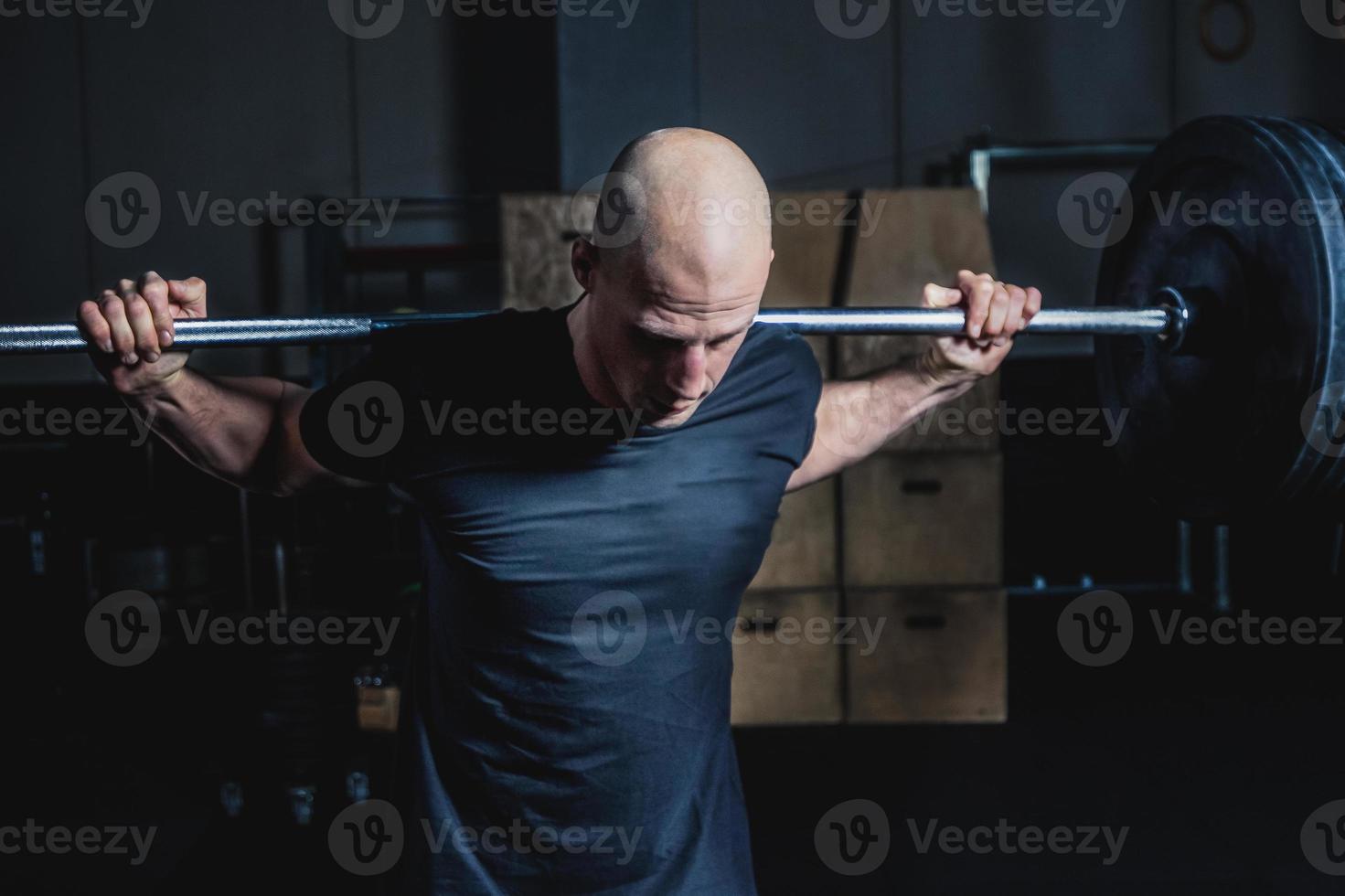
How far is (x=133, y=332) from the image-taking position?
3.83ft

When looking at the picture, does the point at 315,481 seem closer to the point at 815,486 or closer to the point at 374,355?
the point at 374,355

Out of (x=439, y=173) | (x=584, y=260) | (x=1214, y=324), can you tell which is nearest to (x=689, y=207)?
(x=584, y=260)

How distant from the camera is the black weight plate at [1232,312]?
1.38 metres

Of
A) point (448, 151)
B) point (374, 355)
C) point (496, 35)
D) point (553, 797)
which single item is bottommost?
point (553, 797)

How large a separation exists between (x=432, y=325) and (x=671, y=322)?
1.24 ft

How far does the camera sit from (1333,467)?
4.57ft

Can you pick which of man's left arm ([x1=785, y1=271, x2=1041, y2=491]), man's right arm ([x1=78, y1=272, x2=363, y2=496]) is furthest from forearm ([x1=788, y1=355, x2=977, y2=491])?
man's right arm ([x1=78, y1=272, x2=363, y2=496])

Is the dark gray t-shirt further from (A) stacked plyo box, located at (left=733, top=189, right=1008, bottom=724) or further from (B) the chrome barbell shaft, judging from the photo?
(A) stacked plyo box, located at (left=733, top=189, right=1008, bottom=724)

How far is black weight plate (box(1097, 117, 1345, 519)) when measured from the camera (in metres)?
1.38

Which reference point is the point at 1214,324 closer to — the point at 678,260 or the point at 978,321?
the point at 978,321

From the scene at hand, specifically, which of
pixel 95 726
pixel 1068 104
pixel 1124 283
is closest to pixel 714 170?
pixel 1124 283

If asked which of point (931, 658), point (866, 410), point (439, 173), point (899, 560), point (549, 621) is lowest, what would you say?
point (931, 658)

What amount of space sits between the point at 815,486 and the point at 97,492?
310 cm

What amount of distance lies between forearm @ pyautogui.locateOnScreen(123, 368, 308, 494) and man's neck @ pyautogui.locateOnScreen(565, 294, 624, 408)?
13.3 inches
